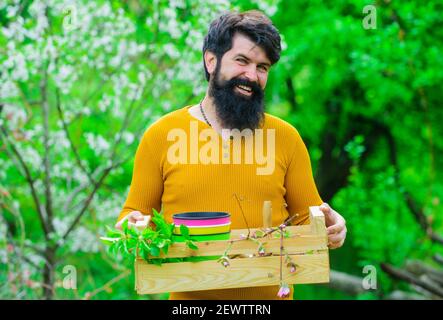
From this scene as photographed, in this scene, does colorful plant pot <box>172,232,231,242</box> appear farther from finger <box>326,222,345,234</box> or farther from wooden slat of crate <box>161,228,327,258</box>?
finger <box>326,222,345,234</box>

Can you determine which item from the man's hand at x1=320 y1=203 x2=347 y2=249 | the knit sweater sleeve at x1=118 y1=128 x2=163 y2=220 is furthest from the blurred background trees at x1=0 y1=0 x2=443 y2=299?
the knit sweater sleeve at x1=118 y1=128 x2=163 y2=220

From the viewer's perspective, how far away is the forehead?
249 cm

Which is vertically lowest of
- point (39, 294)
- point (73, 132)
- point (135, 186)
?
point (39, 294)

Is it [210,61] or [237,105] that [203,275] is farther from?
[210,61]

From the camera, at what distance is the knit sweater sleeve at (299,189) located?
258 centimetres

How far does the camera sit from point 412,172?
10.1 m

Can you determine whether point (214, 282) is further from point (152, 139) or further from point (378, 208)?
point (378, 208)

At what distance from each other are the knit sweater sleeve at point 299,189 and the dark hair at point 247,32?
387 millimetres

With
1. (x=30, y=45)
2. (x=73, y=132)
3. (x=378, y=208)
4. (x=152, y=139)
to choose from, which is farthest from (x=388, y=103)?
(x=152, y=139)

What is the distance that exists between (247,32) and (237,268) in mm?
898

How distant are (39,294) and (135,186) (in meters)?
3.20

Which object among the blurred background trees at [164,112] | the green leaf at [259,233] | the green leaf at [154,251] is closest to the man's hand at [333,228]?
the green leaf at [259,233]

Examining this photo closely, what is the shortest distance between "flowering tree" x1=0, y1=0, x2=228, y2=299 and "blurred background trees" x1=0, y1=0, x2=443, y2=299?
1cm

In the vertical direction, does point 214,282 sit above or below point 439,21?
below
